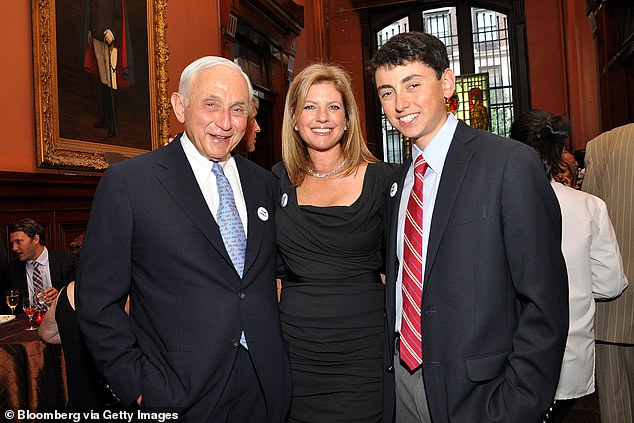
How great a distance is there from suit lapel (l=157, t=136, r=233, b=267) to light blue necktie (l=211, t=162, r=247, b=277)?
6cm

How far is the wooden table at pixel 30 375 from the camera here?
291 centimetres

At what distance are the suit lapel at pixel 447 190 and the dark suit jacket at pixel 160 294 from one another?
606 millimetres

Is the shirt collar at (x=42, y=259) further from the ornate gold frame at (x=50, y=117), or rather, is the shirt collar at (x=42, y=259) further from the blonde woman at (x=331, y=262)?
the blonde woman at (x=331, y=262)

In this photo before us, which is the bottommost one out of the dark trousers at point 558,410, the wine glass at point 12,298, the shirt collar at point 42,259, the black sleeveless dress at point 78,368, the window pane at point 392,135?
the dark trousers at point 558,410

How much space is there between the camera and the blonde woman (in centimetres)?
236

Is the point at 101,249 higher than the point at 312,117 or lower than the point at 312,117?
lower

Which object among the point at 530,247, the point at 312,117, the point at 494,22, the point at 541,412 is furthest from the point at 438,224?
the point at 494,22

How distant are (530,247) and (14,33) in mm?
3678

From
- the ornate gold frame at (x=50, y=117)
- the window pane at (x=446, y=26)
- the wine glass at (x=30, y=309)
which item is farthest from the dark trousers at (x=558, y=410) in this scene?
the window pane at (x=446, y=26)

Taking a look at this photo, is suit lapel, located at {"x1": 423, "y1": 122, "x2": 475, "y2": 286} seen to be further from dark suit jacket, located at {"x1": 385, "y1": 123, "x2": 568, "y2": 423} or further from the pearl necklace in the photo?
the pearl necklace

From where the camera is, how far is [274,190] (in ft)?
8.33

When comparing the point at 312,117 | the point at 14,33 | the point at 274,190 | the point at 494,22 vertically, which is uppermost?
the point at 494,22

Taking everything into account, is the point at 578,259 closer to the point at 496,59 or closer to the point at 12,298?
the point at 12,298

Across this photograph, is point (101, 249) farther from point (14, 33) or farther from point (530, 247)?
point (14, 33)
